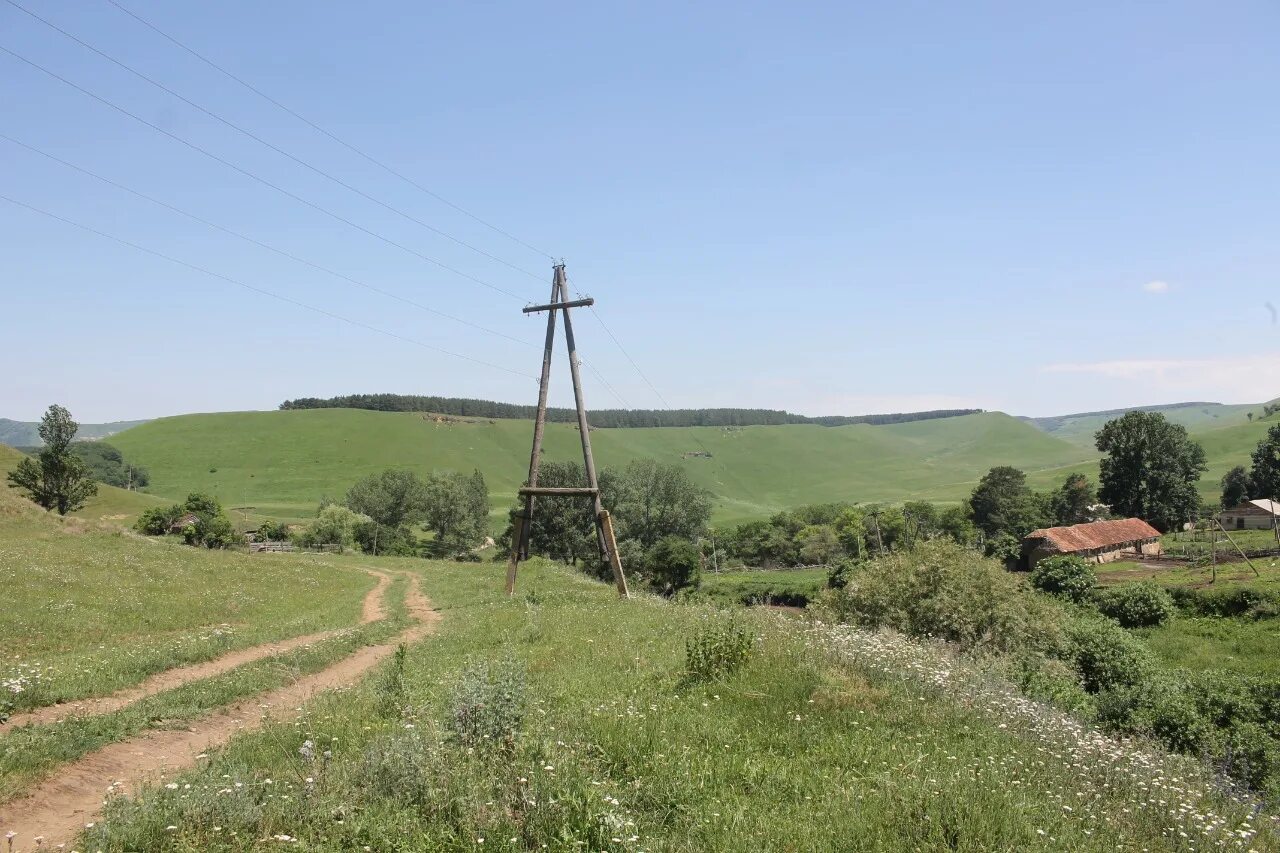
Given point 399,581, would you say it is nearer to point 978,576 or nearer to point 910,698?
point 978,576

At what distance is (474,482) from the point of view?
354 ft

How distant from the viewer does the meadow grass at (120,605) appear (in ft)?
43.3

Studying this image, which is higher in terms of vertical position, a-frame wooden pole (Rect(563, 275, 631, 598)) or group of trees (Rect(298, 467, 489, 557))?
a-frame wooden pole (Rect(563, 275, 631, 598))

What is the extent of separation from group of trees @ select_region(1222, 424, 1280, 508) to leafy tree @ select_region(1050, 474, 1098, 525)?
19.3 m

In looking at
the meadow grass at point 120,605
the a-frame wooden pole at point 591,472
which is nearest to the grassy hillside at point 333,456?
the meadow grass at point 120,605

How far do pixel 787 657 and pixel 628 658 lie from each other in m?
2.98

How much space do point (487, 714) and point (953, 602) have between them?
22.2 m

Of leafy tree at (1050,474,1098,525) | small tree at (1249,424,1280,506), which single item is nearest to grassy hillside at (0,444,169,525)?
leafy tree at (1050,474,1098,525)

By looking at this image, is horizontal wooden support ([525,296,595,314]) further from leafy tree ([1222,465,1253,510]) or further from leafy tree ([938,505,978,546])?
leafy tree ([1222,465,1253,510])

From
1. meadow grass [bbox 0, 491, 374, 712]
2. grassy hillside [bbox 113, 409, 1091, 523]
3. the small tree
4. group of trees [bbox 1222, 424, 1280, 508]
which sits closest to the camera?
meadow grass [bbox 0, 491, 374, 712]

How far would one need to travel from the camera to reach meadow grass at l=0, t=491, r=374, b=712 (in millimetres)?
13211

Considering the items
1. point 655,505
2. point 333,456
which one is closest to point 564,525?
point 655,505

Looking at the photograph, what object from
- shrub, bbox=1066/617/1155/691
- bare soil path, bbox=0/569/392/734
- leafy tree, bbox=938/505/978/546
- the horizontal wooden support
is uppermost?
the horizontal wooden support

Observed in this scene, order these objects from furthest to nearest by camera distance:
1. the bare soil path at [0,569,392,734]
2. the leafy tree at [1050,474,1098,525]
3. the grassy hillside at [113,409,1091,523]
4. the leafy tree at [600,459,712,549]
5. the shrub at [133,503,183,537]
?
the grassy hillside at [113,409,1091,523], the leafy tree at [1050,474,1098,525], the leafy tree at [600,459,712,549], the shrub at [133,503,183,537], the bare soil path at [0,569,392,734]
